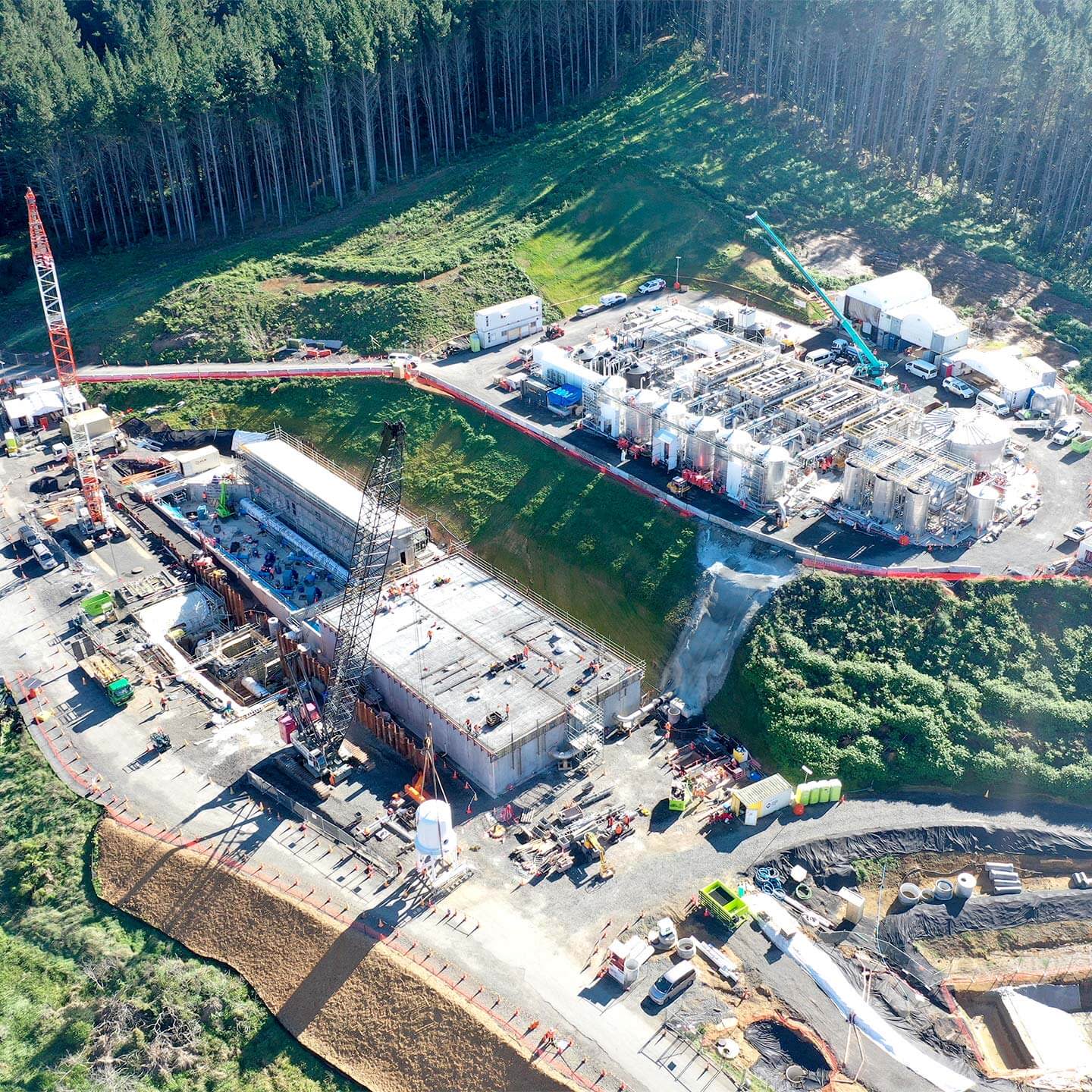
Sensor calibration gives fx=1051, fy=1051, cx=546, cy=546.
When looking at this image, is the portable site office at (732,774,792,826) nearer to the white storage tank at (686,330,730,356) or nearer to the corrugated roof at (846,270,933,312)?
the white storage tank at (686,330,730,356)

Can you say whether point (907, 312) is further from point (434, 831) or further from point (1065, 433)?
point (434, 831)

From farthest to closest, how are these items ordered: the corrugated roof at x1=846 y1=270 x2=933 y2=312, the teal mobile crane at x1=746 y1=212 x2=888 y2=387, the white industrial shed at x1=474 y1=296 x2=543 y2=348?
the white industrial shed at x1=474 y1=296 x2=543 y2=348 < the corrugated roof at x1=846 y1=270 x2=933 y2=312 < the teal mobile crane at x1=746 y1=212 x2=888 y2=387

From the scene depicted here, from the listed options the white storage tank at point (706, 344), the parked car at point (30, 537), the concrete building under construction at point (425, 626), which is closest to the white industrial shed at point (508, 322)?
the white storage tank at point (706, 344)

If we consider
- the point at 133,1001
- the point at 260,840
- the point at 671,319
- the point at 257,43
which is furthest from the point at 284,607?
the point at 257,43

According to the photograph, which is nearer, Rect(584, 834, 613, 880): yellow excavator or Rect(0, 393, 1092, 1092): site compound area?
Rect(0, 393, 1092, 1092): site compound area

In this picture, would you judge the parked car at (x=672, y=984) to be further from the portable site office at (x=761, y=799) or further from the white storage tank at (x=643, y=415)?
the white storage tank at (x=643, y=415)

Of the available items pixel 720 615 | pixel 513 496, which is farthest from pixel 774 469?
pixel 513 496

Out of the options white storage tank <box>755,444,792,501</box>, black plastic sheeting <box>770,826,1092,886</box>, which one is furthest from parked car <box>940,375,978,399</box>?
black plastic sheeting <box>770,826,1092,886</box>
